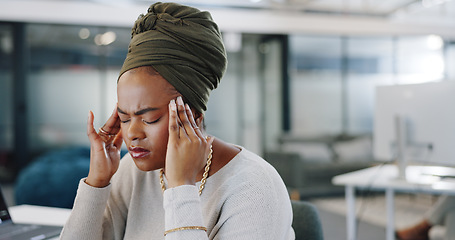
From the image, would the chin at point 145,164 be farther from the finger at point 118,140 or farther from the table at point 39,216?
the table at point 39,216

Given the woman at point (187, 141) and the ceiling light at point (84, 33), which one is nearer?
the woman at point (187, 141)

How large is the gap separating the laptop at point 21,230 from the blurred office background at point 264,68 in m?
3.97

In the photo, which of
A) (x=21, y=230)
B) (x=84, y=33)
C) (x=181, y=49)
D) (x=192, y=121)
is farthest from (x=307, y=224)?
(x=84, y=33)

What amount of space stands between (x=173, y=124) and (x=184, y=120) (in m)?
0.03

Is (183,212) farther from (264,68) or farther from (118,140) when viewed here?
(264,68)

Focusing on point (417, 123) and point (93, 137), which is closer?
point (93, 137)

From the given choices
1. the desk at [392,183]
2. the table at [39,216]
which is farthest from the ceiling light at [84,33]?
the table at [39,216]

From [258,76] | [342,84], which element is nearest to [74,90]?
[258,76]

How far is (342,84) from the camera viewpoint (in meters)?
6.79

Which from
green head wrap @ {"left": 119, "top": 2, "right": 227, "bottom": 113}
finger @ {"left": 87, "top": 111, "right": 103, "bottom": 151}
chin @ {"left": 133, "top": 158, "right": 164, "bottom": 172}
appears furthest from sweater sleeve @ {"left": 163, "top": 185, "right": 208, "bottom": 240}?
finger @ {"left": 87, "top": 111, "right": 103, "bottom": 151}

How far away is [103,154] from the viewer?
43.6 inches

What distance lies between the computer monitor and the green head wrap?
5.79ft

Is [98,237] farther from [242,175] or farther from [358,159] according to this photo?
[358,159]

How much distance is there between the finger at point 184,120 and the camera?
2.94 ft
